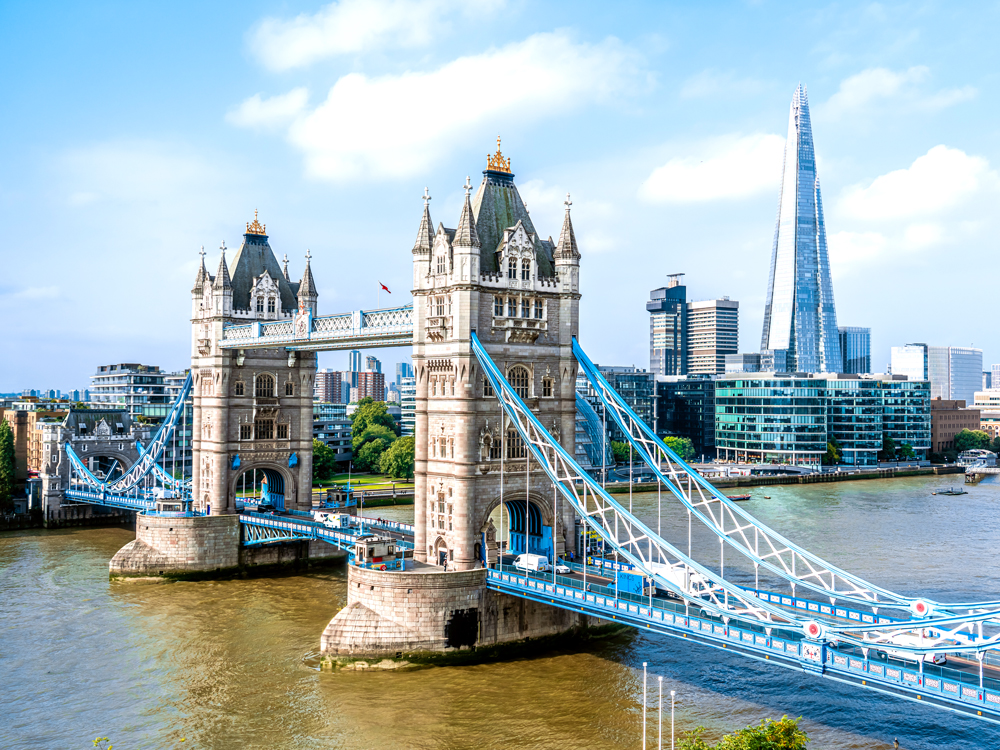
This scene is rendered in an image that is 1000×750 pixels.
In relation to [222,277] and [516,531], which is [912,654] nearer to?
[516,531]

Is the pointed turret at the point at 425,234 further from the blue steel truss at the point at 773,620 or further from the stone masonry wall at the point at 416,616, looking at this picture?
the stone masonry wall at the point at 416,616

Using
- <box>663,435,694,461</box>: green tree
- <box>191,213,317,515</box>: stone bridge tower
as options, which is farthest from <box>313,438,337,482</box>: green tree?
<box>663,435,694,461</box>: green tree

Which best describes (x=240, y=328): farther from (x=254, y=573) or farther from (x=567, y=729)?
(x=567, y=729)

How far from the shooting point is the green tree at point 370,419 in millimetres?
173875

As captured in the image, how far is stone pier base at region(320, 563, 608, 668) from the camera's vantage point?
50188mm

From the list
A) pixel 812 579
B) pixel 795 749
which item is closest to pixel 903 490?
pixel 812 579

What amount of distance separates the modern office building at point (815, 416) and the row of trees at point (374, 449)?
239ft

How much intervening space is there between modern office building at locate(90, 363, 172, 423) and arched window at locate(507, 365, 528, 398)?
108568mm

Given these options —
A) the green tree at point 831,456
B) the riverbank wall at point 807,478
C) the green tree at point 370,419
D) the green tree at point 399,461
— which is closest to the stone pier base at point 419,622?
the green tree at point 399,461

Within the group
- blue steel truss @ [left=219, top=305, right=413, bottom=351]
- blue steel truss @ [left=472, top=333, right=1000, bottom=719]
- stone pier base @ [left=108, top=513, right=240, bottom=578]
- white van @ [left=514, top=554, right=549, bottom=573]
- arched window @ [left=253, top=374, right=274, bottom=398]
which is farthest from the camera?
arched window @ [left=253, top=374, right=274, bottom=398]

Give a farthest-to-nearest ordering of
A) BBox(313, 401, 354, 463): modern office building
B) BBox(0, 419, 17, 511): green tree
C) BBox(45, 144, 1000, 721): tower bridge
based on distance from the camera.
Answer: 1. BBox(313, 401, 354, 463): modern office building
2. BBox(0, 419, 17, 511): green tree
3. BBox(45, 144, 1000, 721): tower bridge

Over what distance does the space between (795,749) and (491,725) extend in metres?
17.0

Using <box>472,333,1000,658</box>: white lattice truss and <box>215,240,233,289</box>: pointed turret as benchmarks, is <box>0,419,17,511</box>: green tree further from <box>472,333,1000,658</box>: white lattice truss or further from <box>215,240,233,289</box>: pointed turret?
<box>472,333,1000,658</box>: white lattice truss

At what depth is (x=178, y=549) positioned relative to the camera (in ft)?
247
